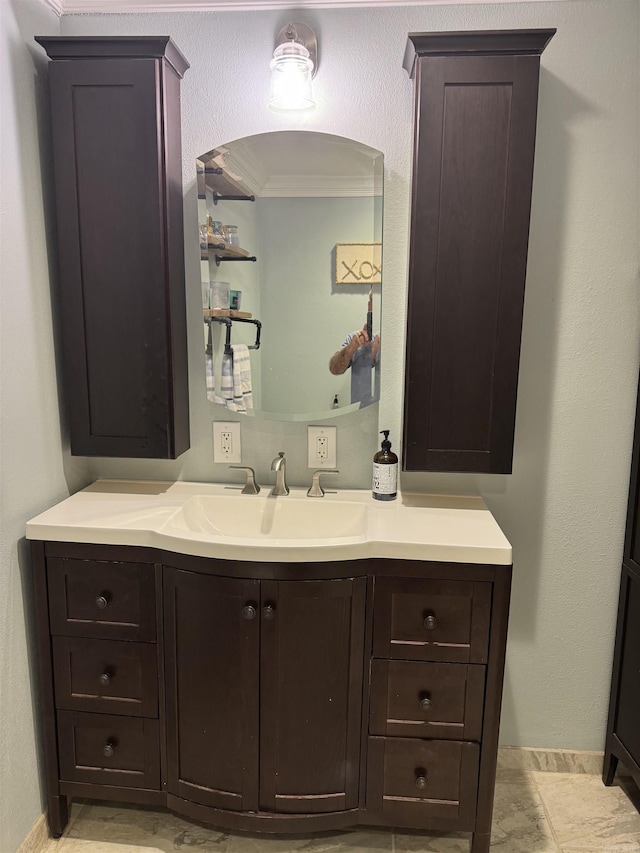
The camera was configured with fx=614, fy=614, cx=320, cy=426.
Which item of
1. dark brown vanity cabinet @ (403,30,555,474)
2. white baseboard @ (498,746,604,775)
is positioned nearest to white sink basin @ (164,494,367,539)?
dark brown vanity cabinet @ (403,30,555,474)

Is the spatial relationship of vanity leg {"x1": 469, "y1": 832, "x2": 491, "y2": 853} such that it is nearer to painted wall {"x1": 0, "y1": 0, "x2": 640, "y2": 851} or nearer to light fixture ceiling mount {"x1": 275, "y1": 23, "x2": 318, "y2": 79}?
painted wall {"x1": 0, "y1": 0, "x2": 640, "y2": 851}

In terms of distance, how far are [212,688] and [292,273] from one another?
1207mm

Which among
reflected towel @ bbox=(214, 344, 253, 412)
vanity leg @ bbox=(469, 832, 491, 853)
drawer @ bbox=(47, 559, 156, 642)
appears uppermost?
reflected towel @ bbox=(214, 344, 253, 412)

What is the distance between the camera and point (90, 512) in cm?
174

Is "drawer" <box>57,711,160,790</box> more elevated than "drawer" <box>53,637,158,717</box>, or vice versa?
"drawer" <box>53,637,158,717</box>

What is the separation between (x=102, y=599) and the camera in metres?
1.65

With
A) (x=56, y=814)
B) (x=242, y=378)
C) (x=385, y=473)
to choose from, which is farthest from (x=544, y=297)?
(x=56, y=814)

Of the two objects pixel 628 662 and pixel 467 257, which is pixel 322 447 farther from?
pixel 628 662

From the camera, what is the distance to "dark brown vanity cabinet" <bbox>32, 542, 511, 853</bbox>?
61.8 inches

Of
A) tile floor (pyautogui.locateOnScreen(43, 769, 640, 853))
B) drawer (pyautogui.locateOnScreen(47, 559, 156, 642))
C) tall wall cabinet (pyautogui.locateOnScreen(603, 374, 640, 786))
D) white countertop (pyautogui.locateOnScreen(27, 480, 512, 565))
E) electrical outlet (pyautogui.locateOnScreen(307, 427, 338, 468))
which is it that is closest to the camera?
white countertop (pyautogui.locateOnScreen(27, 480, 512, 565))

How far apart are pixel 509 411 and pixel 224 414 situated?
0.89 meters

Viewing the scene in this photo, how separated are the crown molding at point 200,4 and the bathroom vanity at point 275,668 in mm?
1470

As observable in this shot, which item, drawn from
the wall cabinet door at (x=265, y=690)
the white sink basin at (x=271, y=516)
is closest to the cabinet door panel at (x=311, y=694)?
the wall cabinet door at (x=265, y=690)

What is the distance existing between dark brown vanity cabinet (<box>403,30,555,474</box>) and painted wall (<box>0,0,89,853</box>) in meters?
1.03
